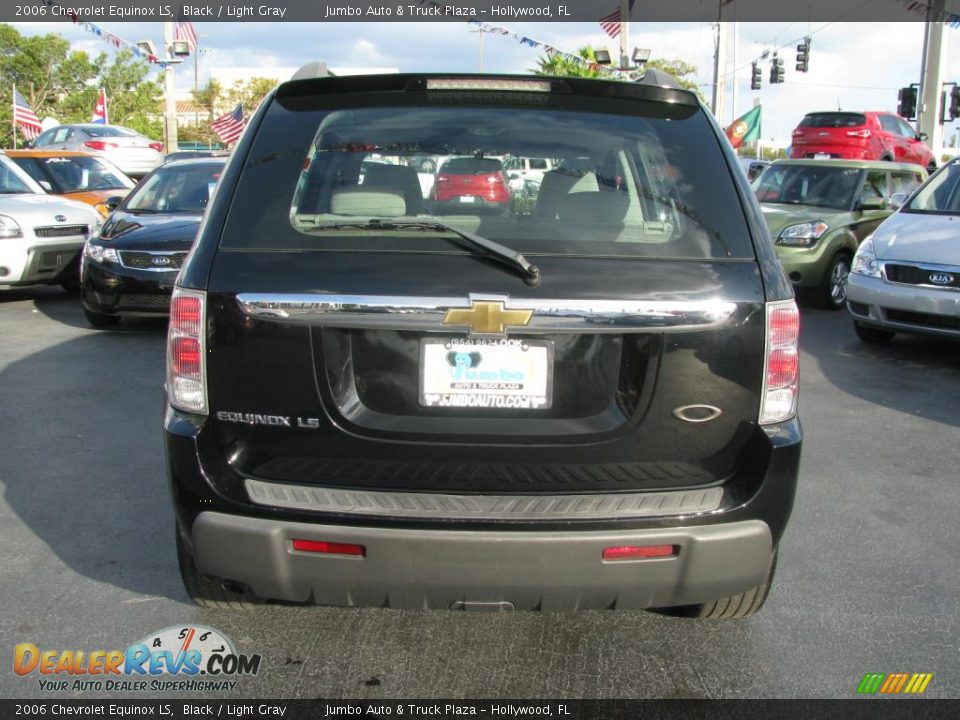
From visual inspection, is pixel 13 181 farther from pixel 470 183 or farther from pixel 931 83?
pixel 931 83

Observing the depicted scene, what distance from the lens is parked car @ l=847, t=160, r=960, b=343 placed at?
727 cm

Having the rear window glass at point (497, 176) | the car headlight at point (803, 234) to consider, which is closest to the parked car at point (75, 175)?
the car headlight at point (803, 234)

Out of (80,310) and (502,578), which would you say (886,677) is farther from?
(80,310)

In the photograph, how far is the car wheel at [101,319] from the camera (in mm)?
8945

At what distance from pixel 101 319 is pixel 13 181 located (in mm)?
3388

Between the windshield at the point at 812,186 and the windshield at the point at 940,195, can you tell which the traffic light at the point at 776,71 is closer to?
the windshield at the point at 812,186

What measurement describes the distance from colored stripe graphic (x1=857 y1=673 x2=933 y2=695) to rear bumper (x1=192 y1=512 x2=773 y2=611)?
0.64 metres

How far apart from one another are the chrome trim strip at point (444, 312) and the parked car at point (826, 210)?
7696mm

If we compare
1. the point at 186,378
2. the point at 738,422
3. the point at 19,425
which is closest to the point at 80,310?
the point at 19,425

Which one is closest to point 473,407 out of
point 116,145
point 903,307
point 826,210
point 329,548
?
point 329,548

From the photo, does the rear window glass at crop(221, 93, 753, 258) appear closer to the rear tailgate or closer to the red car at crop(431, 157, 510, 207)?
the red car at crop(431, 157, 510, 207)

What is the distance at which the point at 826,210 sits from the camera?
1094 cm

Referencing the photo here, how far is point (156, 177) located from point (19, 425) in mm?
4949

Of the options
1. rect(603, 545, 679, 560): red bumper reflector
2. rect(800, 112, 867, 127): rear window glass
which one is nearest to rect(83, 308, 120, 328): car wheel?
rect(603, 545, 679, 560): red bumper reflector
